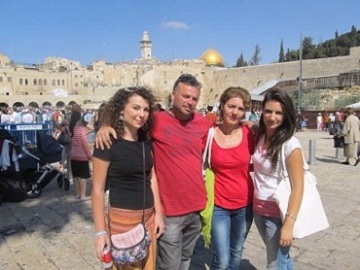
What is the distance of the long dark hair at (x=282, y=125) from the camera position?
2023mm

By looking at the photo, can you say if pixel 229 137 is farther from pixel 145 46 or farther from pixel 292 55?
pixel 145 46

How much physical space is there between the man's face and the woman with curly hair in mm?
194

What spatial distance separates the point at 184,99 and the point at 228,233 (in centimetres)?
96

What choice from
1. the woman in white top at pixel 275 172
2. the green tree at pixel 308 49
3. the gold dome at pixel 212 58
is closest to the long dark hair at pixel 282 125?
the woman in white top at pixel 275 172

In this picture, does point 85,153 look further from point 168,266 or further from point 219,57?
point 219,57

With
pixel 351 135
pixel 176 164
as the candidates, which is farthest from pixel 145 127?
pixel 351 135

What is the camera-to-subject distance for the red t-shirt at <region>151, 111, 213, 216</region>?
2.12 metres

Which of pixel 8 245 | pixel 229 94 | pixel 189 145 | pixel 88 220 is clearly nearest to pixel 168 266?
pixel 189 145

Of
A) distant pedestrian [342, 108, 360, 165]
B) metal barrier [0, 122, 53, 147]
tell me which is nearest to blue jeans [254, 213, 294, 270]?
distant pedestrian [342, 108, 360, 165]

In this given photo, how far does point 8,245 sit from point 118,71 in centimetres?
7237

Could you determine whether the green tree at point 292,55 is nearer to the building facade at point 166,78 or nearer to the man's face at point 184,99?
the building facade at point 166,78

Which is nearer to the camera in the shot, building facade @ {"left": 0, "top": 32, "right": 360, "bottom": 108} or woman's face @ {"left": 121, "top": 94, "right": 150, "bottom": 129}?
woman's face @ {"left": 121, "top": 94, "right": 150, "bottom": 129}

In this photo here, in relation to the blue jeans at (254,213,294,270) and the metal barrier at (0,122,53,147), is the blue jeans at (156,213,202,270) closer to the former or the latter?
the blue jeans at (254,213,294,270)

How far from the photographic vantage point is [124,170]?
1.90 metres
